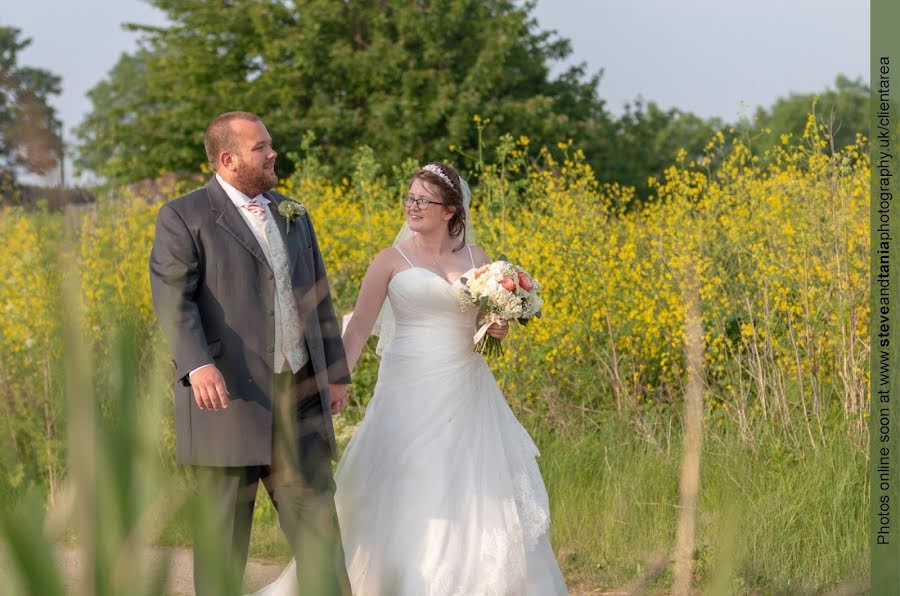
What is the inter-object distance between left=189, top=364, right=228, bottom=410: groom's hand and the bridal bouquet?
3.80ft

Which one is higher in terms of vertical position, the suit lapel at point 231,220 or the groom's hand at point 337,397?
the suit lapel at point 231,220

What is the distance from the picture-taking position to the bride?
464cm

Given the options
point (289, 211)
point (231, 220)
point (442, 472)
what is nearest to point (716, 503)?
point (442, 472)

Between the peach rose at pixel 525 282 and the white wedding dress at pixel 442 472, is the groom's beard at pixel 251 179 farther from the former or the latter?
the peach rose at pixel 525 282

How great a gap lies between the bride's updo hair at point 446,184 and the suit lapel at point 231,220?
3.10ft

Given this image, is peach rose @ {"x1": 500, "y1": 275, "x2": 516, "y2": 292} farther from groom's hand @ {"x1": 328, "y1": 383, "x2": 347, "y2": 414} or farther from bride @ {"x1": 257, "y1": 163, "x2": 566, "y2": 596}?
groom's hand @ {"x1": 328, "y1": 383, "x2": 347, "y2": 414}

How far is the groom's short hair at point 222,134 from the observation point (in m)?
4.10

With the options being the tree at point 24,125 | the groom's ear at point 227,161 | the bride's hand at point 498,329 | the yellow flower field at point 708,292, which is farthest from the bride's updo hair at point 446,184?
the tree at point 24,125

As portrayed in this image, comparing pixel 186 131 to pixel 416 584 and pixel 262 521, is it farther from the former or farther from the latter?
pixel 416 584

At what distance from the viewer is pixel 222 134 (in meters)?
4.11

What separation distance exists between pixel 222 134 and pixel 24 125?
3686mm

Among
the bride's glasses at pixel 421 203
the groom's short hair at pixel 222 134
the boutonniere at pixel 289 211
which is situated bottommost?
the boutonniere at pixel 289 211

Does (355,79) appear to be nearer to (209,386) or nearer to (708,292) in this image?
(708,292)

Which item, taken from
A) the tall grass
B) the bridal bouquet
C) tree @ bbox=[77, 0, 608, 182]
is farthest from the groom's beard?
tree @ bbox=[77, 0, 608, 182]
